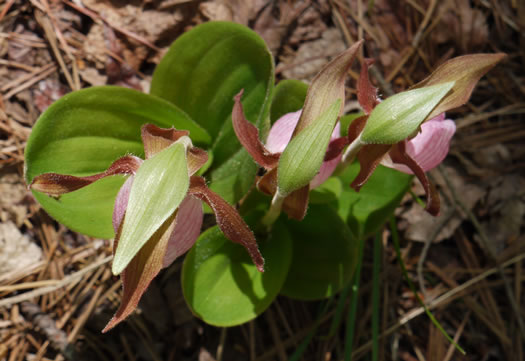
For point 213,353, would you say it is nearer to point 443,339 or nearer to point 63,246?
point 63,246

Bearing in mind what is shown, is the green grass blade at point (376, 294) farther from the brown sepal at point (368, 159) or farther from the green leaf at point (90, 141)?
the green leaf at point (90, 141)

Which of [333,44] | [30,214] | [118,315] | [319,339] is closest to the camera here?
[118,315]

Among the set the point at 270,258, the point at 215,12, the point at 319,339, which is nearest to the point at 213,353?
the point at 319,339

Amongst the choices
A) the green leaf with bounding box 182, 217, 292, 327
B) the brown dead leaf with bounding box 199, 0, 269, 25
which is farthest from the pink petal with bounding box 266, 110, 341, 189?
the brown dead leaf with bounding box 199, 0, 269, 25

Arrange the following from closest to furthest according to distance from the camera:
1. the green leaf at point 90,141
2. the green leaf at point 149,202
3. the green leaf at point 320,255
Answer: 1. the green leaf at point 149,202
2. the green leaf at point 90,141
3. the green leaf at point 320,255

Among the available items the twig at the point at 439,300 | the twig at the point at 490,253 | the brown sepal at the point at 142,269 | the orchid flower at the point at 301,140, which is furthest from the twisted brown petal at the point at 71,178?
the twig at the point at 490,253

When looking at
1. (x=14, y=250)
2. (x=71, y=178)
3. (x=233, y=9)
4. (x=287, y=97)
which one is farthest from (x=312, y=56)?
(x=14, y=250)
